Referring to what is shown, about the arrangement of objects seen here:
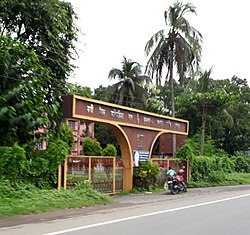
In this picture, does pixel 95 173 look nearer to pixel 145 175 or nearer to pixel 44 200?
pixel 145 175

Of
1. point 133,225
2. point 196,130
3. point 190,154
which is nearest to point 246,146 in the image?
point 196,130

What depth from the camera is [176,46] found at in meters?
31.2

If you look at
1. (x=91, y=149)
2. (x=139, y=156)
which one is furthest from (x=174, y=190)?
(x=91, y=149)

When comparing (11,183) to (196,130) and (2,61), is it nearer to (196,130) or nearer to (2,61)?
(2,61)

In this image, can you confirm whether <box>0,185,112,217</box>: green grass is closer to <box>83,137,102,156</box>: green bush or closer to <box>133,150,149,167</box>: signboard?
<box>133,150,149,167</box>: signboard

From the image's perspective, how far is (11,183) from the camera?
45.8 feet

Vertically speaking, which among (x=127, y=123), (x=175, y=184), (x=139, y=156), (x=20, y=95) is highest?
(x=20, y=95)

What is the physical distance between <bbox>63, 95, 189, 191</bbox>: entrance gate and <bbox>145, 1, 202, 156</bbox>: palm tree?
7318mm

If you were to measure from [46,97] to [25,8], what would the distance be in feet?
13.6

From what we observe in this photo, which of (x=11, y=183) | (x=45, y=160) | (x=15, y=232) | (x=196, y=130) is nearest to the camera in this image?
(x=15, y=232)

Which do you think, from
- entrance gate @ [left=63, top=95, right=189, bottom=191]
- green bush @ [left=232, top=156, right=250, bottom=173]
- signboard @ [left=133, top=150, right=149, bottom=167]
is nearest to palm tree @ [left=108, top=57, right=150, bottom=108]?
green bush @ [left=232, top=156, right=250, bottom=173]

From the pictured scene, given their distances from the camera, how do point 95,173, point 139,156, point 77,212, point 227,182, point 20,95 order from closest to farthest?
point 77,212
point 20,95
point 95,173
point 139,156
point 227,182

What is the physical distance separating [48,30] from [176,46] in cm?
1332

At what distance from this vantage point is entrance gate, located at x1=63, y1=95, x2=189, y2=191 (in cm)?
1744
